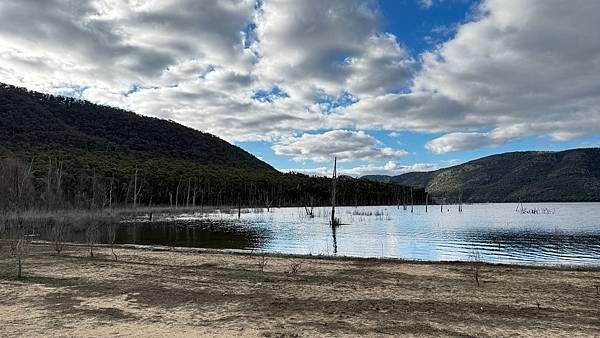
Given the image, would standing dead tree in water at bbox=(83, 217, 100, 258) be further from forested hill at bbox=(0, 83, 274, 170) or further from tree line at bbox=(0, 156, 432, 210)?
forested hill at bbox=(0, 83, 274, 170)

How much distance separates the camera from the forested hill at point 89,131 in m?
126

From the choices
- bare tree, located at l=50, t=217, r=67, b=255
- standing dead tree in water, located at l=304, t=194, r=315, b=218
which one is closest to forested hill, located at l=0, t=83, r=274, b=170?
standing dead tree in water, located at l=304, t=194, r=315, b=218

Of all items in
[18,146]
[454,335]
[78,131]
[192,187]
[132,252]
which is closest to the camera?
[454,335]

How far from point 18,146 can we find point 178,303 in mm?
117689

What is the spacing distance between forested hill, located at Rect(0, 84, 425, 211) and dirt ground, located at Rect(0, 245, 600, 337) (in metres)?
42.5

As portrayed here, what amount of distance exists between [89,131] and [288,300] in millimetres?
166570

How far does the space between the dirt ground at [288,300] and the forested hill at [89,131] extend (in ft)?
359

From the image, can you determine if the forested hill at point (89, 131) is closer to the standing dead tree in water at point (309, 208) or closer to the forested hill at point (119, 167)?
the forested hill at point (119, 167)

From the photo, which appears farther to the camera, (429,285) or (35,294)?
(429,285)

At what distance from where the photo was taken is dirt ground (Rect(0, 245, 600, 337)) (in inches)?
367

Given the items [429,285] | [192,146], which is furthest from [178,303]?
[192,146]

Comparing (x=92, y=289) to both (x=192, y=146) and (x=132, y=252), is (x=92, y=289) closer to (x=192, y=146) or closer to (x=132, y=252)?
(x=132, y=252)

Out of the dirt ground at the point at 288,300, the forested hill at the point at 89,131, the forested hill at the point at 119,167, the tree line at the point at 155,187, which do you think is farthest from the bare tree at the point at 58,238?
the forested hill at the point at 89,131

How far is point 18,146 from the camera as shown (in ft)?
361
